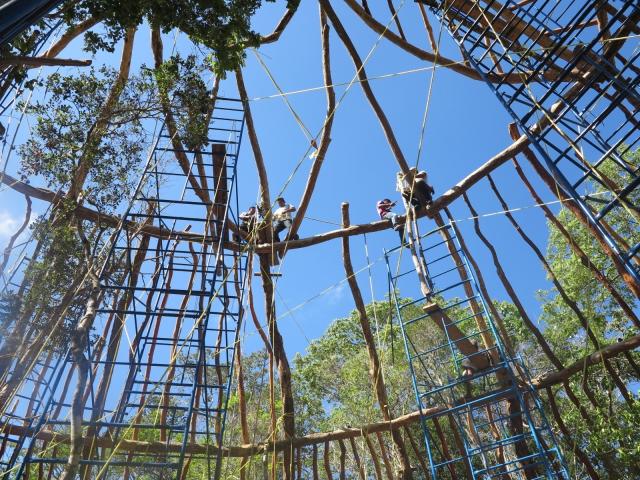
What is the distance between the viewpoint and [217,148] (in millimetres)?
6078

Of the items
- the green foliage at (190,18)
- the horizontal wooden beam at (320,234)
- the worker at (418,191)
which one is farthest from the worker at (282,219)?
the green foliage at (190,18)

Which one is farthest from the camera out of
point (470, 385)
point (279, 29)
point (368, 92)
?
point (368, 92)

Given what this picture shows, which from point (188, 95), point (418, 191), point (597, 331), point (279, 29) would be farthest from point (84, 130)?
point (597, 331)

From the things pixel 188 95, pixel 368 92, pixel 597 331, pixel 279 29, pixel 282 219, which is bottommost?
pixel 597 331

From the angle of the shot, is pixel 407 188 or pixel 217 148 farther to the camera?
pixel 407 188

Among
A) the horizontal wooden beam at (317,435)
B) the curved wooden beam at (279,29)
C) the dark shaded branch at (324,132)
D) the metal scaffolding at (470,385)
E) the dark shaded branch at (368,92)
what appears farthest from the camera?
the dark shaded branch at (324,132)

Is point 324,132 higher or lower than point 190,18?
higher

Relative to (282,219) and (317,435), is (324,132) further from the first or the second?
(317,435)

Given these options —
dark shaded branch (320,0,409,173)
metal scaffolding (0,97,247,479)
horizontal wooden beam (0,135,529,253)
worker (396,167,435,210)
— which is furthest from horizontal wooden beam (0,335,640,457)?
dark shaded branch (320,0,409,173)

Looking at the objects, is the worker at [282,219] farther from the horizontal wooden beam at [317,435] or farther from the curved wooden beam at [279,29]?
the horizontal wooden beam at [317,435]

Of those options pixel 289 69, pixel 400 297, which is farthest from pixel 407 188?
pixel 400 297

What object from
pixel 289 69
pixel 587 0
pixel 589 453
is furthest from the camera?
pixel 289 69

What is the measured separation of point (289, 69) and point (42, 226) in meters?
5.71

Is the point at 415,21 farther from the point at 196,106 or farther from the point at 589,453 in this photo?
the point at 589,453
